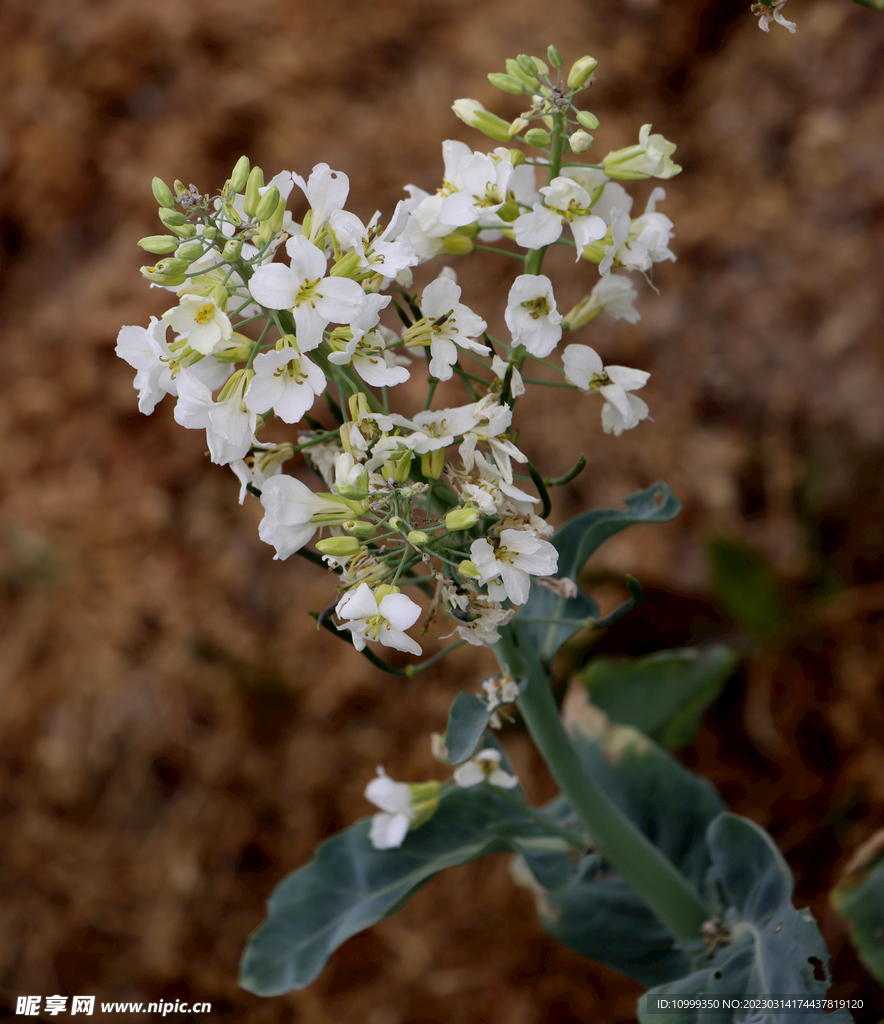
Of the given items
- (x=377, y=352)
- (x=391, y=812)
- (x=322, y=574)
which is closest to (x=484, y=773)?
(x=391, y=812)

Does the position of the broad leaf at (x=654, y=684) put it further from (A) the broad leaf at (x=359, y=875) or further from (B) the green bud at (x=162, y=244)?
(B) the green bud at (x=162, y=244)

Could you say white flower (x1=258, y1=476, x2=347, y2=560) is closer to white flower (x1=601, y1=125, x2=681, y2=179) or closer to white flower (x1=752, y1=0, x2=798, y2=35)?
white flower (x1=601, y1=125, x2=681, y2=179)

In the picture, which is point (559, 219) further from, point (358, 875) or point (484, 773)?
point (358, 875)

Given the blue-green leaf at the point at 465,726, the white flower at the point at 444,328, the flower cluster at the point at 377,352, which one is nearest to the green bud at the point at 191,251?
the flower cluster at the point at 377,352

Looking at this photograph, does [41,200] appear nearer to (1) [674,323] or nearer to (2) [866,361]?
(1) [674,323]

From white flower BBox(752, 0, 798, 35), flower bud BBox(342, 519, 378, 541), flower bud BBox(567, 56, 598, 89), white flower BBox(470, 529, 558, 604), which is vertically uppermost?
white flower BBox(752, 0, 798, 35)

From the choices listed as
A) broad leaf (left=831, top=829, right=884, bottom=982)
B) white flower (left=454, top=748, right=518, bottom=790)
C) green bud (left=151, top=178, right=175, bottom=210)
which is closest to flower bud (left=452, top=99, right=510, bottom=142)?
green bud (left=151, top=178, right=175, bottom=210)
